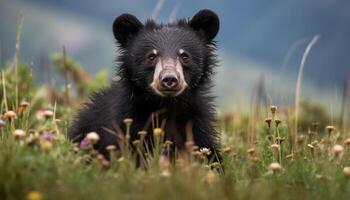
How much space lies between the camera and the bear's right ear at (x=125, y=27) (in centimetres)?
797

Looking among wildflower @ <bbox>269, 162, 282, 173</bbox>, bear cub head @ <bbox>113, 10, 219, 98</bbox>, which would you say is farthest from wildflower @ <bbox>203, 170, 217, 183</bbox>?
bear cub head @ <bbox>113, 10, 219, 98</bbox>

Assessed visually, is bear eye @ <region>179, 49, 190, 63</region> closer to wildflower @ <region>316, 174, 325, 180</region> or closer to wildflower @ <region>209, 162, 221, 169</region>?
wildflower @ <region>209, 162, 221, 169</region>

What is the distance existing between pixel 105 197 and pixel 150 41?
138 inches

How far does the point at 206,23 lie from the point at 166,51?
0.70m

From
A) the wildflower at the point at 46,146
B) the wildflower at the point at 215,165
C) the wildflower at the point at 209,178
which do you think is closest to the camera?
the wildflower at the point at 46,146

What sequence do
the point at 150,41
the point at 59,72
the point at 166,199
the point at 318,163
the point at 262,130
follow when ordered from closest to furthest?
the point at 166,199 < the point at 318,163 < the point at 150,41 < the point at 262,130 < the point at 59,72

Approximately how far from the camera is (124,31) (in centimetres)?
810

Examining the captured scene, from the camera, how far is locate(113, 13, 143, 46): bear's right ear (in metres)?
7.97

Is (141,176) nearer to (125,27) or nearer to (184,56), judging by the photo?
(184,56)

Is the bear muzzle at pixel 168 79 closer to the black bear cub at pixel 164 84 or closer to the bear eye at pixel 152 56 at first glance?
the black bear cub at pixel 164 84

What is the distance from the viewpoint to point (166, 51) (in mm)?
7723

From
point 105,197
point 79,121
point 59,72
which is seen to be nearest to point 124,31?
point 79,121

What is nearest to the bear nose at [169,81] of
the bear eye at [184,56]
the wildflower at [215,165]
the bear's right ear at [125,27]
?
the bear eye at [184,56]

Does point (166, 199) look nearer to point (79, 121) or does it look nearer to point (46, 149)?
point (46, 149)
